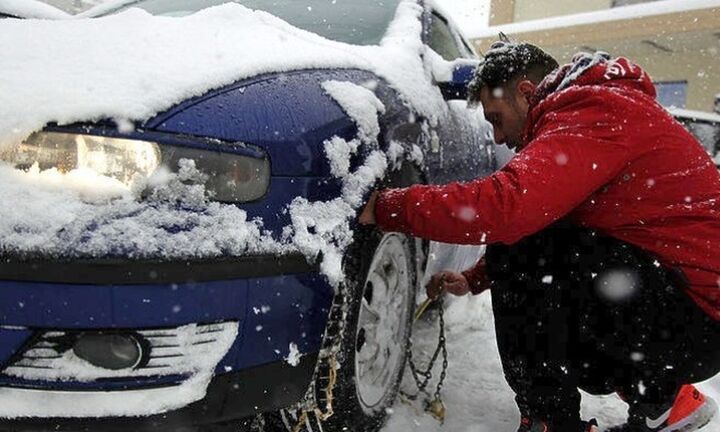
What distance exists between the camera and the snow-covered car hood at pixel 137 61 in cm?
117

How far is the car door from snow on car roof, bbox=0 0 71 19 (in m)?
1.48

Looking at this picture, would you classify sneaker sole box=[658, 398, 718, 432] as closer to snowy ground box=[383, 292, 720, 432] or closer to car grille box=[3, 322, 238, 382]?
snowy ground box=[383, 292, 720, 432]

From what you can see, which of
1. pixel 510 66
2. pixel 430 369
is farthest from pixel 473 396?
pixel 510 66

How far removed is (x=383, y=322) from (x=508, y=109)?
76cm

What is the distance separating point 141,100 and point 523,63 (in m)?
1.17

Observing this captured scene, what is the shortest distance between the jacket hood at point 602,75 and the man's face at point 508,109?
6.2 inches

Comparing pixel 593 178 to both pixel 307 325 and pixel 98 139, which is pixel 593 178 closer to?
pixel 307 325

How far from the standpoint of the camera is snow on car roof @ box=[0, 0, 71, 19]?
7.31 ft

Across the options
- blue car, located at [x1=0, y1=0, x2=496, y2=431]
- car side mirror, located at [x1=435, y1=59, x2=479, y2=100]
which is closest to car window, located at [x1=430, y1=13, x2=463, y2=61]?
car side mirror, located at [x1=435, y1=59, x2=479, y2=100]

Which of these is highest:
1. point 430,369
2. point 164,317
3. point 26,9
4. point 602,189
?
point 26,9

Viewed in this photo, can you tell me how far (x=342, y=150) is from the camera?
142cm

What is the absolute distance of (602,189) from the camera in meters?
1.62

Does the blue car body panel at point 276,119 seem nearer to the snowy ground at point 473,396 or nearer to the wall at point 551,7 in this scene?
the snowy ground at point 473,396

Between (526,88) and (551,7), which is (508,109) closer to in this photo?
(526,88)
